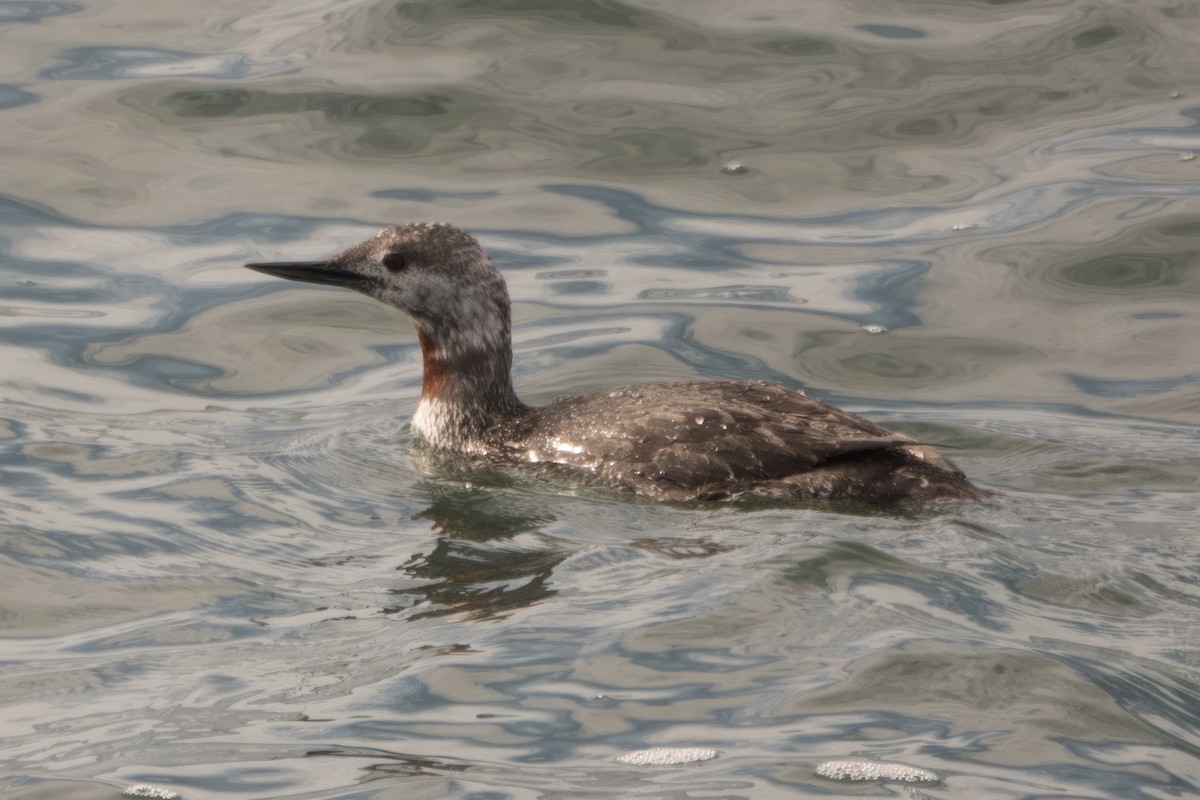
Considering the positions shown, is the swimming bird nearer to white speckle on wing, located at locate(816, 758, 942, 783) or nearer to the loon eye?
the loon eye

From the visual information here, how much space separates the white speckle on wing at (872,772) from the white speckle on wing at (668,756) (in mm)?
357

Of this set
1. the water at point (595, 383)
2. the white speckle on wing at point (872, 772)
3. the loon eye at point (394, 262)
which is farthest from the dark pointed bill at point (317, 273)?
the white speckle on wing at point (872, 772)

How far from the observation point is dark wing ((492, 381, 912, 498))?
26.0 ft

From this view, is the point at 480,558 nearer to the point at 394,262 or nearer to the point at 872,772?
the point at 394,262

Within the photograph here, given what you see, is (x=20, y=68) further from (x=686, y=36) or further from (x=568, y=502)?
(x=568, y=502)

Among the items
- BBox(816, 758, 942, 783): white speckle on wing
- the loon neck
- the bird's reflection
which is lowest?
the bird's reflection

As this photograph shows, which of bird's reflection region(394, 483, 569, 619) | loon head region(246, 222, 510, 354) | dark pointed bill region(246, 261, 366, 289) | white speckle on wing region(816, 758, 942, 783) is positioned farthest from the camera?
loon head region(246, 222, 510, 354)

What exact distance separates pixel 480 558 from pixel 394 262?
2.13 meters

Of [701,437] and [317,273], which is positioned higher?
[317,273]

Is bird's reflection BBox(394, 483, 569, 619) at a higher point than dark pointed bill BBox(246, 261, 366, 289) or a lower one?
lower

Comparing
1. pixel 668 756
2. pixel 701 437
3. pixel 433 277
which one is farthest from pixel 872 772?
pixel 433 277

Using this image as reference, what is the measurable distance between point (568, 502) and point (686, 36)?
20.2 feet

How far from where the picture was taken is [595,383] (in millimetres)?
10156

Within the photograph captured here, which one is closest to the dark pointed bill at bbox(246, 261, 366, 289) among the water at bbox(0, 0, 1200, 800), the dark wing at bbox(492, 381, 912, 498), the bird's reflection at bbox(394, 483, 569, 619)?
the water at bbox(0, 0, 1200, 800)
